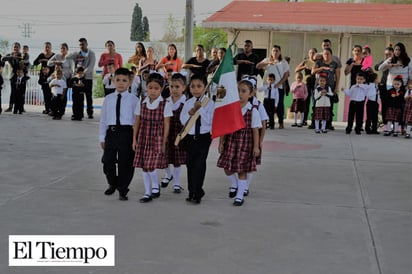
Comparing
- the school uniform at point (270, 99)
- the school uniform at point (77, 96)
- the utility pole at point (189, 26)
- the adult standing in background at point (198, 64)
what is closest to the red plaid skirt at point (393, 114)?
the school uniform at point (270, 99)

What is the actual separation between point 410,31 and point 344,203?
11676 millimetres

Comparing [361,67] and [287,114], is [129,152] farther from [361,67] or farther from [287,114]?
[287,114]

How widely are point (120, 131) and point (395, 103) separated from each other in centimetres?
821

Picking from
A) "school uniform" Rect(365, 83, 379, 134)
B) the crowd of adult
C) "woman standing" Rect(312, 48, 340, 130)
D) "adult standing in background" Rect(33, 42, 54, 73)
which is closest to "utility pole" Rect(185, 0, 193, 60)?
the crowd of adult

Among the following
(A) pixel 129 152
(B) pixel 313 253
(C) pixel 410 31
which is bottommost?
(B) pixel 313 253

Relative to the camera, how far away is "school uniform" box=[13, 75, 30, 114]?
1434 centimetres

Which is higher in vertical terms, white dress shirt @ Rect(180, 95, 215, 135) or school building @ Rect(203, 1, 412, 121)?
school building @ Rect(203, 1, 412, 121)

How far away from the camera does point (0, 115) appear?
14023 millimetres

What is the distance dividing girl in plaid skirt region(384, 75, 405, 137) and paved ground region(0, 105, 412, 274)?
331cm

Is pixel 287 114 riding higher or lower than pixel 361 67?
lower

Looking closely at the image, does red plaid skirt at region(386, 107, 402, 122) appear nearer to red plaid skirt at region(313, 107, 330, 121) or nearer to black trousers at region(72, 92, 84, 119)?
red plaid skirt at region(313, 107, 330, 121)

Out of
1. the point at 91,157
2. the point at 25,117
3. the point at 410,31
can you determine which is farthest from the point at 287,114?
the point at 91,157

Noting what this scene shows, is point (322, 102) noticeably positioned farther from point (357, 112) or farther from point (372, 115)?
point (372, 115)

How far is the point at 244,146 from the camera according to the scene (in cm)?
634
